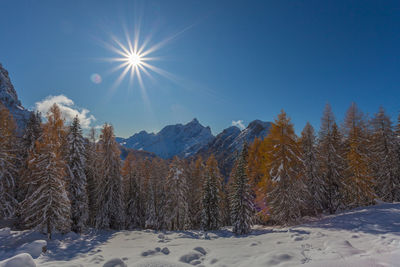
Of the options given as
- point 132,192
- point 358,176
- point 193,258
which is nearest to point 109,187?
point 132,192

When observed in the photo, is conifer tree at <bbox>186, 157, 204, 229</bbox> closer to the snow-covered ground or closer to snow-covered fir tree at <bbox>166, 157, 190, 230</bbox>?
snow-covered fir tree at <bbox>166, 157, 190, 230</bbox>

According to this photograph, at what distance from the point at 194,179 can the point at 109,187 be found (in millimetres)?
14984

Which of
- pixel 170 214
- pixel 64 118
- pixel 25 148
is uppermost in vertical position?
pixel 64 118

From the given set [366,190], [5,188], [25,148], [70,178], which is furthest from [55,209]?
[366,190]

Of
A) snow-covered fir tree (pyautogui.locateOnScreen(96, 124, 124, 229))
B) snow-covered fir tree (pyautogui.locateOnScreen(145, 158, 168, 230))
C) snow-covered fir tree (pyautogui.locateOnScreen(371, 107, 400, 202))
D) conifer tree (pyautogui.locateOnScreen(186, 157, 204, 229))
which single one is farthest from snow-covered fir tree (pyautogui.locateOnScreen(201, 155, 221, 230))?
snow-covered fir tree (pyautogui.locateOnScreen(371, 107, 400, 202))

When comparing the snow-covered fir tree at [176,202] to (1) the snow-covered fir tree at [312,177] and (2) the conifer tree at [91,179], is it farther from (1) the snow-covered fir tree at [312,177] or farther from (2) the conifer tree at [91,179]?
(1) the snow-covered fir tree at [312,177]

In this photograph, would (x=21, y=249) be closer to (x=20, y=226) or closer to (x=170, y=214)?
(x=20, y=226)

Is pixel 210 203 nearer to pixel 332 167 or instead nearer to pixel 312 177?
pixel 312 177

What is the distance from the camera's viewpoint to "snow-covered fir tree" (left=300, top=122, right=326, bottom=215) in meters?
23.6

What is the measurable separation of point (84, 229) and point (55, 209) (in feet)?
23.1

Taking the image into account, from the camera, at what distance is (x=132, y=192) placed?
32.6 m

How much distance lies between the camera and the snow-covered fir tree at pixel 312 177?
23.6 metres

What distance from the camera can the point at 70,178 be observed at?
760 inches

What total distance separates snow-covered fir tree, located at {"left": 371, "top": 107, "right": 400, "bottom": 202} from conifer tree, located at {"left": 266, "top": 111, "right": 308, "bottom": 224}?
14511mm
